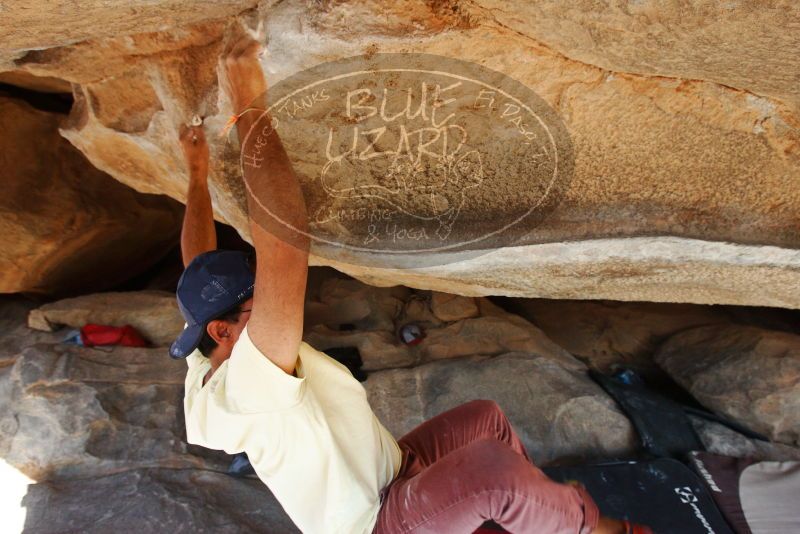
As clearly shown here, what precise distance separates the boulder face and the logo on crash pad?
0.07 feet

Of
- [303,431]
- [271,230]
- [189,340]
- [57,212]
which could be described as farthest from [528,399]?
[57,212]

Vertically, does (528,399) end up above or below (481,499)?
below

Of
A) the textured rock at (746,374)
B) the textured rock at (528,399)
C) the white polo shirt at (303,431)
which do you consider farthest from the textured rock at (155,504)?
the textured rock at (746,374)

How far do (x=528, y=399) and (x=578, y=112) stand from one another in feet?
4.03

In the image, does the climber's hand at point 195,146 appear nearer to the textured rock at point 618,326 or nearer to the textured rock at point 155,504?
the textured rock at point 155,504

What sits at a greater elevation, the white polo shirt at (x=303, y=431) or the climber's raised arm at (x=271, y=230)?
the climber's raised arm at (x=271, y=230)

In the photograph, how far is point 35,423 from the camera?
2.11 m

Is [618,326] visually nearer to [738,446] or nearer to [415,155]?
[738,446]

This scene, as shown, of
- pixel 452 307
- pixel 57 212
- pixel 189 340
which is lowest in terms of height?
pixel 452 307

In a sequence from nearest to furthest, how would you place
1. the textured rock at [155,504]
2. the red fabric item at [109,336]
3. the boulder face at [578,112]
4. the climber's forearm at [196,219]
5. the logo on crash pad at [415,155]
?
the boulder face at [578,112]
the logo on crash pad at [415,155]
the climber's forearm at [196,219]
the textured rock at [155,504]
the red fabric item at [109,336]

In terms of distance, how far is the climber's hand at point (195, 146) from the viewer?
1461 millimetres

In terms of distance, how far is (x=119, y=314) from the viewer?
2.55 meters

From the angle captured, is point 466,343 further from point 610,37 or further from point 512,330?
point 610,37

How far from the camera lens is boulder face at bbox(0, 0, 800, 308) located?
1.07 m
